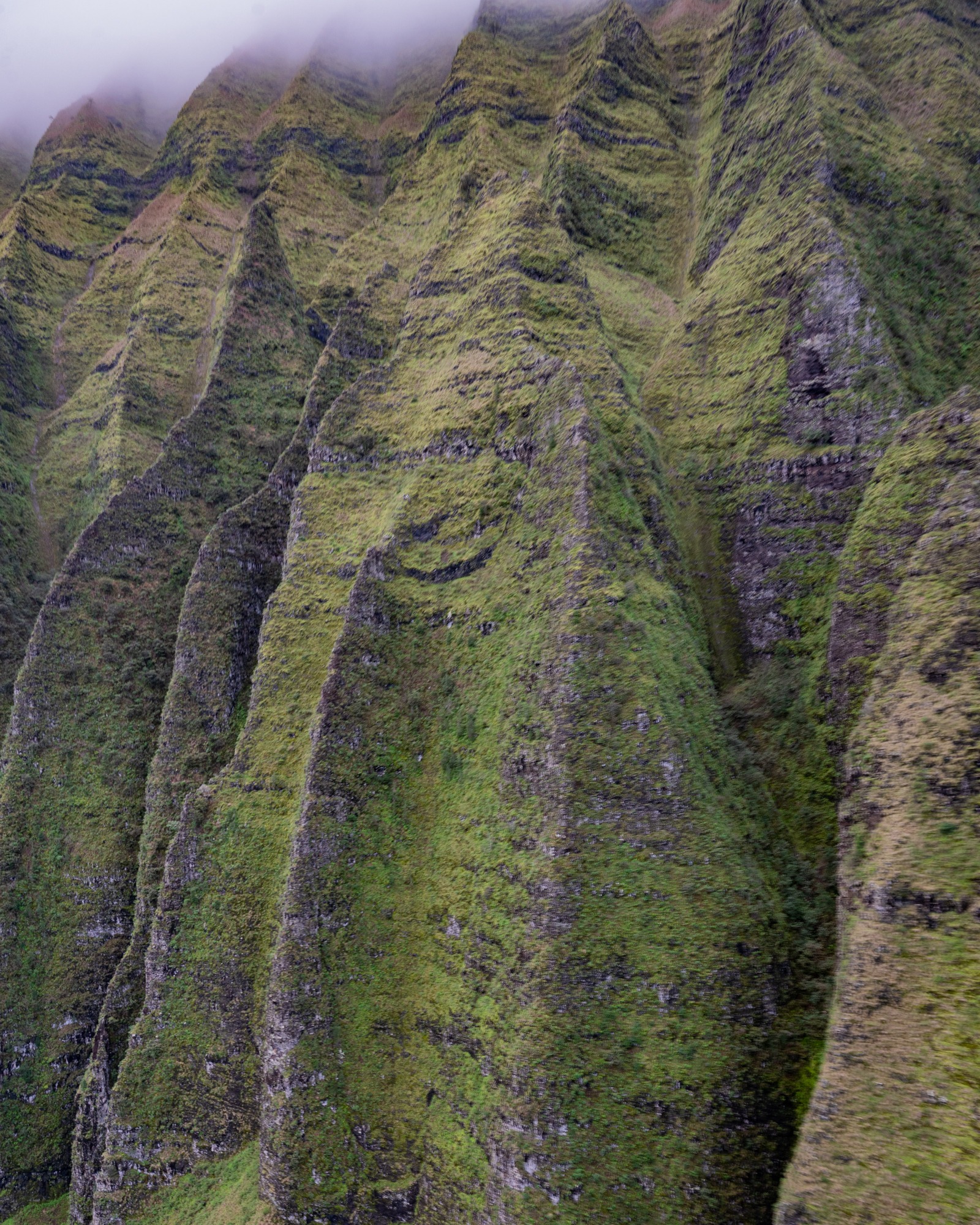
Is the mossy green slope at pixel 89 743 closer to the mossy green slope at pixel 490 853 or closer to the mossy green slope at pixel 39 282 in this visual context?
the mossy green slope at pixel 39 282

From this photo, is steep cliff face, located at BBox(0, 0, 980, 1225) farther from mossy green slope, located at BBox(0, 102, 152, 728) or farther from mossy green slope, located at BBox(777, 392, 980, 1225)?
mossy green slope, located at BBox(0, 102, 152, 728)

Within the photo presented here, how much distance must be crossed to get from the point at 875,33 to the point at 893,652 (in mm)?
60508

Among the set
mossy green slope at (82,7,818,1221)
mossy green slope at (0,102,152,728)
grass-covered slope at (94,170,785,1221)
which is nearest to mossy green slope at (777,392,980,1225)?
mossy green slope at (82,7,818,1221)

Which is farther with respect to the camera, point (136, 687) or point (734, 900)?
point (136, 687)

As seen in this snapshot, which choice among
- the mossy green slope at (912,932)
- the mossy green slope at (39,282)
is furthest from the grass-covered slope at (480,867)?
the mossy green slope at (39,282)

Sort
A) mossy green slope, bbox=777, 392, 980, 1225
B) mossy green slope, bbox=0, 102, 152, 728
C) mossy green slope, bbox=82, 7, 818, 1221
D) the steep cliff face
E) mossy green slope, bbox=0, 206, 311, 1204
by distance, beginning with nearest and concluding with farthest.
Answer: mossy green slope, bbox=777, 392, 980, 1225 → the steep cliff face → mossy green slope, bbox=82, 7, 818, 1221 → mossy green slope, bbox=0, 206, 311, 1204 → mossy green slope, bbox=0, 102, 152, 728

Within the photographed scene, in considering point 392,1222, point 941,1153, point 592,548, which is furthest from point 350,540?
point 941,1153

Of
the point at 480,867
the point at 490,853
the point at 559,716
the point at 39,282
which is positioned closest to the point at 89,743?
the point at 480,867

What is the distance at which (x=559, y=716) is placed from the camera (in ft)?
86.4

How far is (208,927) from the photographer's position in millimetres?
33281

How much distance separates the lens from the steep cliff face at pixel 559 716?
70.0 feet

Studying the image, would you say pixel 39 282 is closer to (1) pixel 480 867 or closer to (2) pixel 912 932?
(1) pixel 480 867

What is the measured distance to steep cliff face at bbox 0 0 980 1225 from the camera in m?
21.3

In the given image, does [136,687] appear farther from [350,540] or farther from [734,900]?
[734,900]
